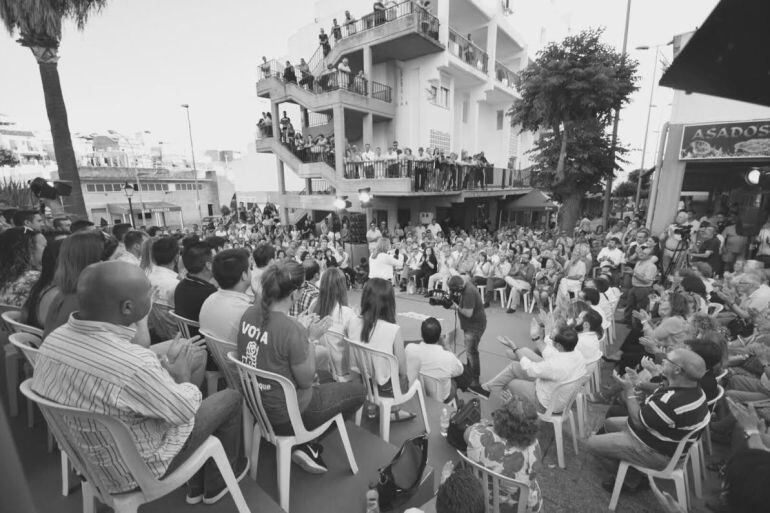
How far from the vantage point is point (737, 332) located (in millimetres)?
4250

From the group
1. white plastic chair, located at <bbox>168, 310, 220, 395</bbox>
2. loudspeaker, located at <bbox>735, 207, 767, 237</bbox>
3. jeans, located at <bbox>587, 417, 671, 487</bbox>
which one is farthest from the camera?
loudspeaker, located at <bbox>735, 207, 767, 237</bbox>

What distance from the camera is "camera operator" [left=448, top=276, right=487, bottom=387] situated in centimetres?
429

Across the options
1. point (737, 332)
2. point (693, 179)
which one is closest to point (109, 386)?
point (737, 332)

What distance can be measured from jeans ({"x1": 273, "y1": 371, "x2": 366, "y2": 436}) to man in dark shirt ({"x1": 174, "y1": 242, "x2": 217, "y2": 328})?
4.43 ft

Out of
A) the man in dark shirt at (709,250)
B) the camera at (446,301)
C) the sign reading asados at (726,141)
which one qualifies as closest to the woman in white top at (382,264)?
the camera at (446,301)

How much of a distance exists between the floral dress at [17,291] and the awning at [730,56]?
197 inches

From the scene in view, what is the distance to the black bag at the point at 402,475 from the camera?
2.05m

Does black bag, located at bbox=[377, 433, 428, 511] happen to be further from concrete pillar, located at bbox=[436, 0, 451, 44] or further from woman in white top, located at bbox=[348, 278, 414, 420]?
concrete pillar, located at bbox=[436, 0, 451, 44]

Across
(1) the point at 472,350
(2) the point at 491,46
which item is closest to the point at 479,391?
(1) the point at 472,350

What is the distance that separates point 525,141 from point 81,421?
29.3 m

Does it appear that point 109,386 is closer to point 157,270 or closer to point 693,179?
point 157,270

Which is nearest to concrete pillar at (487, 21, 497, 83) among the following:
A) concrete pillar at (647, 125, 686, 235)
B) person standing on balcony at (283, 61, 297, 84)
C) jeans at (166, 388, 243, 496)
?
person standing on balcony at (283, 61, 297, 84)

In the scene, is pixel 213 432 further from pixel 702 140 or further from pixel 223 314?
pixel 702 140

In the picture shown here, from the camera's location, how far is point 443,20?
14.1 meters
